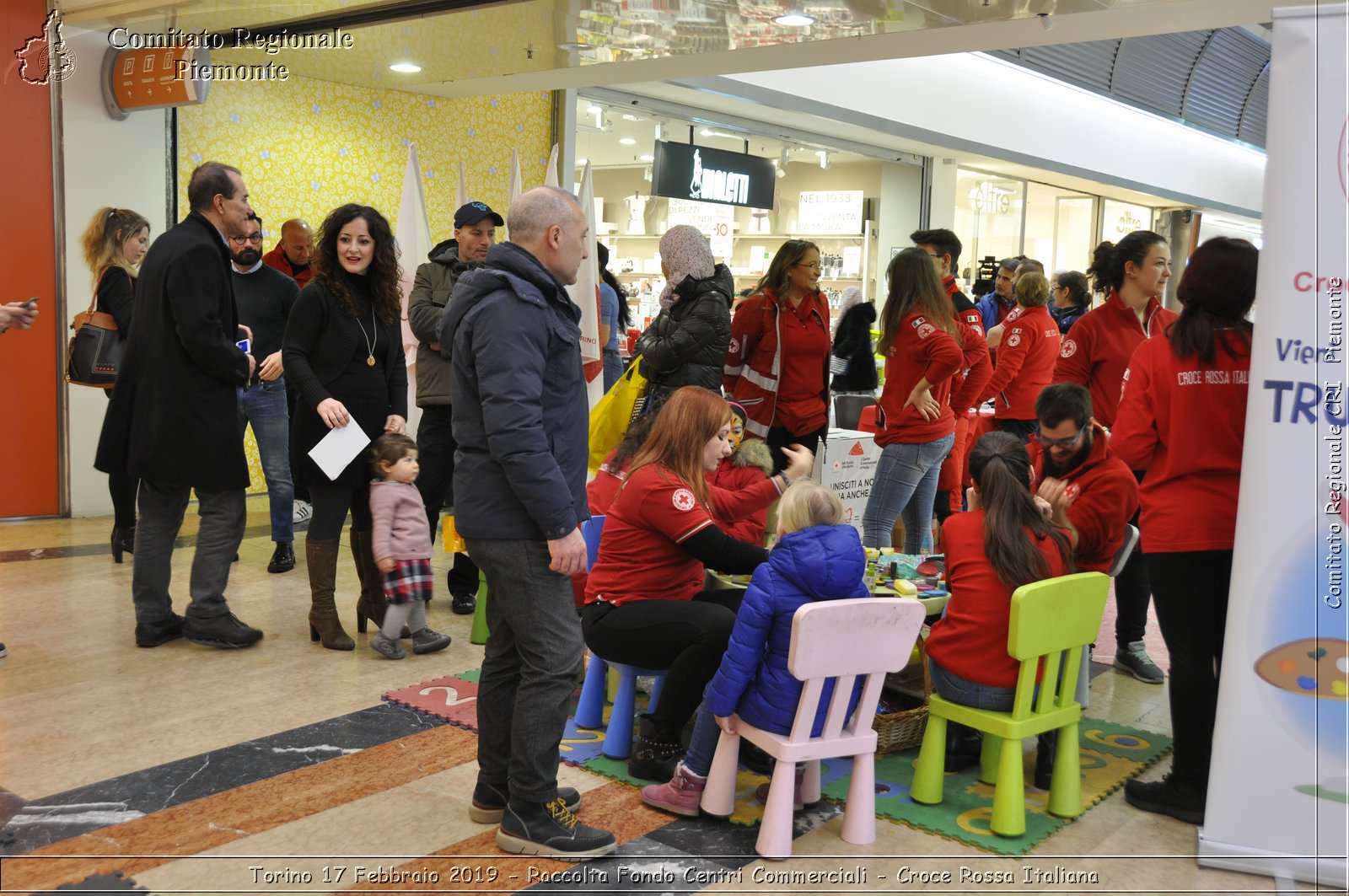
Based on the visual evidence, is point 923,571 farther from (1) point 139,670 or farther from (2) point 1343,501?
(1) point 139,670

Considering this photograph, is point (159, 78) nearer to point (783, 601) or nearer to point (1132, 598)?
point (783, 601)

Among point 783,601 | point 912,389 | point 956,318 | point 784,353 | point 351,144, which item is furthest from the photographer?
point 351,144

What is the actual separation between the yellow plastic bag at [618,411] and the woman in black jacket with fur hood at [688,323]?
6.9 inches

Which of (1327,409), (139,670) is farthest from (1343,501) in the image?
(139,670)

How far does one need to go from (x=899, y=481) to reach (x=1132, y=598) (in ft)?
3.79

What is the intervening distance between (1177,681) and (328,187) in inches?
251

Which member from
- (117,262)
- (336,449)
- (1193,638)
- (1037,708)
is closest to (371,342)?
(336,449)

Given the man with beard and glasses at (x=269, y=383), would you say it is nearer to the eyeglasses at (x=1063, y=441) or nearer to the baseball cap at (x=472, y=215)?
the baseball cap at (x=472, y=215)

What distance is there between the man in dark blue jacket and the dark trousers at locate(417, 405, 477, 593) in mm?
2117

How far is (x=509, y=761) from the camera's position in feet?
9.32

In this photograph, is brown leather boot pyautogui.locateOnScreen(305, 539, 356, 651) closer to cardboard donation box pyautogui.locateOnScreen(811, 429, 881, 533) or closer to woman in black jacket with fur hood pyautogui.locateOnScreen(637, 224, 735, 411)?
woman in black jacket with fur hood pyautogui.locateOnScreen(637, 224, 735, 411)

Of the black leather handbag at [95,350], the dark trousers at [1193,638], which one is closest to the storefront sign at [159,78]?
the black leather handbag at [95,350]

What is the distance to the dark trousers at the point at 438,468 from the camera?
488 cm

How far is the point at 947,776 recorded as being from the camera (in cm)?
346
